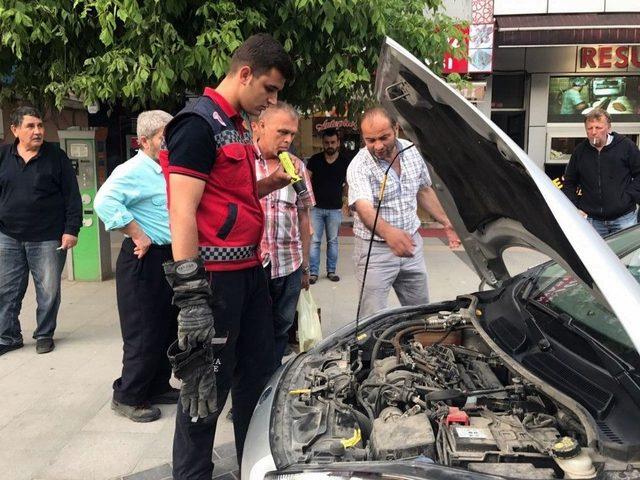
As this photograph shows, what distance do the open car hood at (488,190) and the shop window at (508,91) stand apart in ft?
29.5

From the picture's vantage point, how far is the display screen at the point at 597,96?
10977 millimetres

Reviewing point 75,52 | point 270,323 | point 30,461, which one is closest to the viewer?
point 270,323

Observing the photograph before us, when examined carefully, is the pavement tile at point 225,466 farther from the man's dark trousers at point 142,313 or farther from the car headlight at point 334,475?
the car headlight at point 334,475

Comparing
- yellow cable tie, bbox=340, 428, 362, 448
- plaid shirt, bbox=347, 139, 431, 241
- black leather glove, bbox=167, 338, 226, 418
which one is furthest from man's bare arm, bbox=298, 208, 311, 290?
yellow cable tie, bbox=340, 428, 362, 448

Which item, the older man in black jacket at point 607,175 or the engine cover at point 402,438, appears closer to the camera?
the engine cover at point 402,438

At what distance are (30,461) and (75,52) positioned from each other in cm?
346

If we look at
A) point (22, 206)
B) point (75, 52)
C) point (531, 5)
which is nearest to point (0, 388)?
point (22, 206)

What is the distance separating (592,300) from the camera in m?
2.32

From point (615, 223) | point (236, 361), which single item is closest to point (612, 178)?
point (615, 223)

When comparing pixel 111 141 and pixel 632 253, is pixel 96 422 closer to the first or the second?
pixel 632 253

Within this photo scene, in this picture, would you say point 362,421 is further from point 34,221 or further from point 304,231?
point 34,221

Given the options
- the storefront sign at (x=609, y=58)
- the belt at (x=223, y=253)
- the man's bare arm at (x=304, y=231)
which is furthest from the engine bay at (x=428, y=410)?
the storefront sign at (x=609, y=58)

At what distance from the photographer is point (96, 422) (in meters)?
3.75

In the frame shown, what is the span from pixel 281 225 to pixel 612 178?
376 cm
